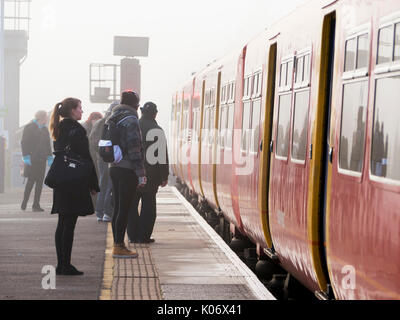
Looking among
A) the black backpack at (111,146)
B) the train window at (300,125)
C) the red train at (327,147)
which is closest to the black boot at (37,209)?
the red train at (327,147)

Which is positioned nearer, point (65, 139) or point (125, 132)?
point (65, 139)

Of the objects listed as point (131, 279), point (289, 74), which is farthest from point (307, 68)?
point (131, 279)

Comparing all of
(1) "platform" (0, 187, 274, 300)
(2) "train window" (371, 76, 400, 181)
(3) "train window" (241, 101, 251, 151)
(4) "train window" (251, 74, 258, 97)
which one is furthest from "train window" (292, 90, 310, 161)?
(3) "train window" (241, 101, 251, 151)

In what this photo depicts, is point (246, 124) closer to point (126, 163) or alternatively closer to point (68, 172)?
point (126, 163)

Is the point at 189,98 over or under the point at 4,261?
over

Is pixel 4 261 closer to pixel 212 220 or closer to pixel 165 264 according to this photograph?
pixel 165 264

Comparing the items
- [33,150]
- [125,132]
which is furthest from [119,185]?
[33,150]

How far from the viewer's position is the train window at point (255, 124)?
37.3 feet

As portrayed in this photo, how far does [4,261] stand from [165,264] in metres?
1.85

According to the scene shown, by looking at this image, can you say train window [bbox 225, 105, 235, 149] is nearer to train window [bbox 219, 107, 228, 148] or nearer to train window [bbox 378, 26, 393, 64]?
train window [bbox 219, 107, 228, 148]

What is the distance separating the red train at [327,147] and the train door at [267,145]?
0.4 inches

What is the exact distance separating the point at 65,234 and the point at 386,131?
5178 mm

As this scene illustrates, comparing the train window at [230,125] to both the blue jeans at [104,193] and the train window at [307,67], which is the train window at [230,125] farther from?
the train window at [307,67]

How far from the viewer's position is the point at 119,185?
39.1ft
